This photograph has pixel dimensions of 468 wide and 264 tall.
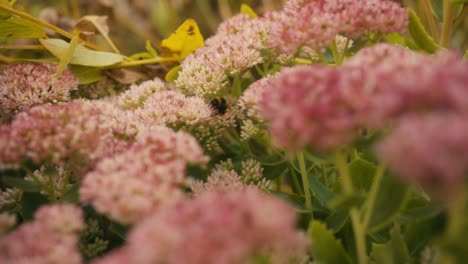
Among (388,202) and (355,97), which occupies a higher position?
(355,97)

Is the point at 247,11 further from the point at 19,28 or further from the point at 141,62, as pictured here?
the point at 19,28

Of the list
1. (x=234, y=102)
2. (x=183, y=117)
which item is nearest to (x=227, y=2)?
(x=234, y=102)

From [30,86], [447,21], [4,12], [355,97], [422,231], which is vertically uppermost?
[4,12]

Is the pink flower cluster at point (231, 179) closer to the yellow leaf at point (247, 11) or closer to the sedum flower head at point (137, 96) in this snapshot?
the sedum flower head at point (137, 96)

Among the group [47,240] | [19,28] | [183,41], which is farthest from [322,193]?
[19,28]

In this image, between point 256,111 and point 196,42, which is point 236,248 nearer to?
point 256,111
